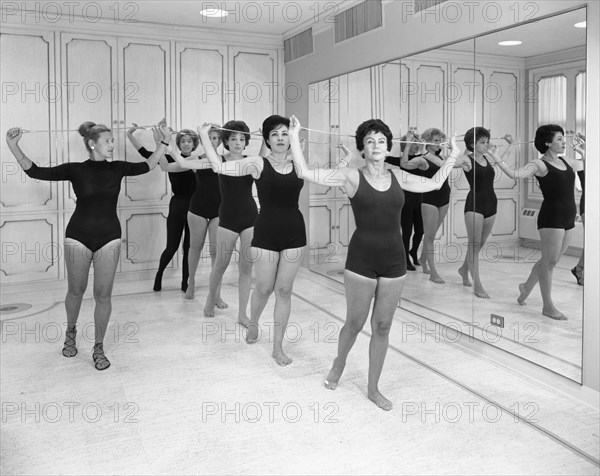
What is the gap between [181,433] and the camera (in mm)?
2844

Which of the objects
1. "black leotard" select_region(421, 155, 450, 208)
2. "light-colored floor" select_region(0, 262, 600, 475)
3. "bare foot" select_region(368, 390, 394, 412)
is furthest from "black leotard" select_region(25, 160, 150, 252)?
"black leotard" select_region(421, 155, 450, 208)

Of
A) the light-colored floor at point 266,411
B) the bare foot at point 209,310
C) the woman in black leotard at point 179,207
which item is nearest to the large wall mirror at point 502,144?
the light-colored floor at point 266,411

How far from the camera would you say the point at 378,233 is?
2.96 meters

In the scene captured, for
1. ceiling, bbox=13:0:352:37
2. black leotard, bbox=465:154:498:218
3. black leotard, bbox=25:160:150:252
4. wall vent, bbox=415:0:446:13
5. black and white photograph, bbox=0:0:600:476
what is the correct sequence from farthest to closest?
ceiling, bbox=13:0:352:37 → wall vent, bbox=415:0:446:13 → black leotard, bbox=465:154:498:218 → black leotard, bbox=25:160:150:252 → black and white photograph, bbox=0:0:600:476

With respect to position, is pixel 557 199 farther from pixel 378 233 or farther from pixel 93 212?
pixel 93 212

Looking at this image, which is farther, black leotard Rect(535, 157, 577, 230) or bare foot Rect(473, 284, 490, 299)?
bare foot Rect(473, 284, 490, 299)

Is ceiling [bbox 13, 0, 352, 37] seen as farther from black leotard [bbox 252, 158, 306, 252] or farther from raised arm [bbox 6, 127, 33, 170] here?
black leotard [bbox 252, 158, 306, 252]

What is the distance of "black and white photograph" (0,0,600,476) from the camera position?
2842 millimetres

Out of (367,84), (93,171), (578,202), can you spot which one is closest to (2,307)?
(93,171)

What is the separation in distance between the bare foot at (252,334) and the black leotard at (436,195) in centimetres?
153

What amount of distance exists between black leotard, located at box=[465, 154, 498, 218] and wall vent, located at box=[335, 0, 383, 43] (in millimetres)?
1647

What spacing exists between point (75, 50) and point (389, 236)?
4.15 m

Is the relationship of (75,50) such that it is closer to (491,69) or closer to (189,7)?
(189,7)

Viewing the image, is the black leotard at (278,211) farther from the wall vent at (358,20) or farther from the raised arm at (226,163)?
the wall vent at (358,20)
